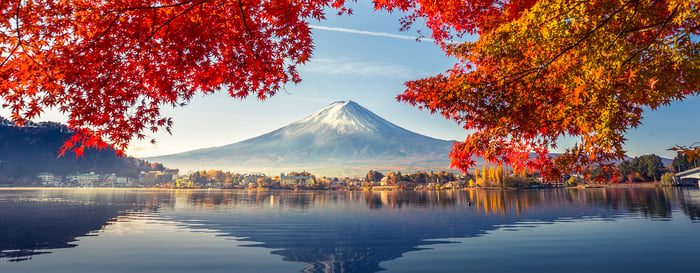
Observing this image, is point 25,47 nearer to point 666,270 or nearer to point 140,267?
point 140,267

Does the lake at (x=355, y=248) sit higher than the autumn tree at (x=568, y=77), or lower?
lower

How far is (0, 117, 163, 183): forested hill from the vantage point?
491 ft

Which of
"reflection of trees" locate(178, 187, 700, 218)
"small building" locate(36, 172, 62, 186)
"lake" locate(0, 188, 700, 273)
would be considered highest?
"small building" locate(36, 172, 62, 186)

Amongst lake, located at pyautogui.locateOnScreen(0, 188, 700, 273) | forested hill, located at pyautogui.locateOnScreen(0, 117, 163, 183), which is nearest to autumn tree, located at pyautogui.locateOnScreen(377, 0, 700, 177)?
lake, located at pyautogui.locateOnScreen(0, 188, 700, 273)

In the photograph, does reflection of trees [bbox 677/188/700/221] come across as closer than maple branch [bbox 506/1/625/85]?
No

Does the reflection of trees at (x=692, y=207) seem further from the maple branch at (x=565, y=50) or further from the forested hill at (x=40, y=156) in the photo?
the forested hill at (x=40, y=156)

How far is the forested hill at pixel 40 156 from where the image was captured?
14952 cm

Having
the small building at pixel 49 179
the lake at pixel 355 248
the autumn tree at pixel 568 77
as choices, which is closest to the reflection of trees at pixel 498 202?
the lake at pixel 355 248

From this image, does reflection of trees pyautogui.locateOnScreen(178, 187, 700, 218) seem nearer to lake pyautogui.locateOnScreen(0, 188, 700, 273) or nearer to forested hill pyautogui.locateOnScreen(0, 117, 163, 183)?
lake pyautogui.locateOnScreen(0, 188, 700, 273)

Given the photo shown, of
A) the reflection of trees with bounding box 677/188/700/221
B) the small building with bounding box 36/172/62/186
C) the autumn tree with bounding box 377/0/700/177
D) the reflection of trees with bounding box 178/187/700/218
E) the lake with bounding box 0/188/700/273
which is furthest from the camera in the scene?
the small building with bounding box 36/172/62/186

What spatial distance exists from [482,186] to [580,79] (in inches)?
4703

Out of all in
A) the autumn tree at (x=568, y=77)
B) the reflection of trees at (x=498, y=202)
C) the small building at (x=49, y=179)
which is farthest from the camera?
the small building at (x=49, y=179)

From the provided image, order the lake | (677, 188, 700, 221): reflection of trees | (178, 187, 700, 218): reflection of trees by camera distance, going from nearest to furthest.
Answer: the lake → (677, 188, 700, 221): reflection of trees → (178, 187, 700, 218): reflection of trees

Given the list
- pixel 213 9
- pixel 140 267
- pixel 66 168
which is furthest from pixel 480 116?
pixel 66 168
